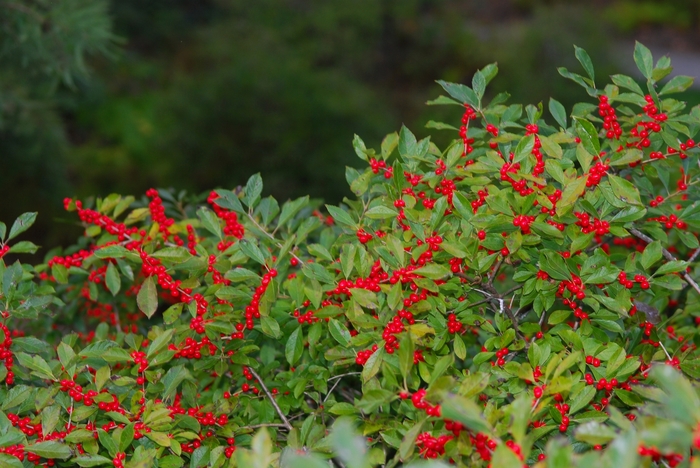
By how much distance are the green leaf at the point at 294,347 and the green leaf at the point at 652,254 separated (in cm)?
72

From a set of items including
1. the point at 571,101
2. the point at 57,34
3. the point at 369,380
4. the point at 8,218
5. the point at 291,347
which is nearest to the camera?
the point at 369,380

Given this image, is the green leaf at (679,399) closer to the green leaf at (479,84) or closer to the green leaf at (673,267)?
the green leaf at (673,267)

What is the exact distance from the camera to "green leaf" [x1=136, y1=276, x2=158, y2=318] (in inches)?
54.4

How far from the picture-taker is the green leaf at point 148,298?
1381 mm

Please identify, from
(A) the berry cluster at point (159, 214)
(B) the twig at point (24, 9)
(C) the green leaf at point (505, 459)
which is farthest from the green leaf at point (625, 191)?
(B) the twig at point (24, 9)

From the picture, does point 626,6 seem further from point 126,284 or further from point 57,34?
point 126,284

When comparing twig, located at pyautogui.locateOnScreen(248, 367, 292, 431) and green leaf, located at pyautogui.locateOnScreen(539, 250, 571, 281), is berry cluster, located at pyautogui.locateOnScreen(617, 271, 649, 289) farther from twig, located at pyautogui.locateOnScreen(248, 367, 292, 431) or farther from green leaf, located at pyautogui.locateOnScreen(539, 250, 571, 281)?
twig, located at pyautogui.locateOnScreen(248, 367, 292, 431)

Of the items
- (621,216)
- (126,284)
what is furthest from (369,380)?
(126,284)

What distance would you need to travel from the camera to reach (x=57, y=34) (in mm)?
2865

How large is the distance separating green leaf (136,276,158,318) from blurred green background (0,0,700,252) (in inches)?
67.5

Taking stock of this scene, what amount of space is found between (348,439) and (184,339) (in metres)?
0.80

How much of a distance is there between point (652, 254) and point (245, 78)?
379cm

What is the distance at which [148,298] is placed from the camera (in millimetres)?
1393

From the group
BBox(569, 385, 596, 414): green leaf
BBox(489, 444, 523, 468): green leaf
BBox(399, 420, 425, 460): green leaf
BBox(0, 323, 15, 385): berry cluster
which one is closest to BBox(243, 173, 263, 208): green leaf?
BBox(0, 323, 15, 385): berry cluster
